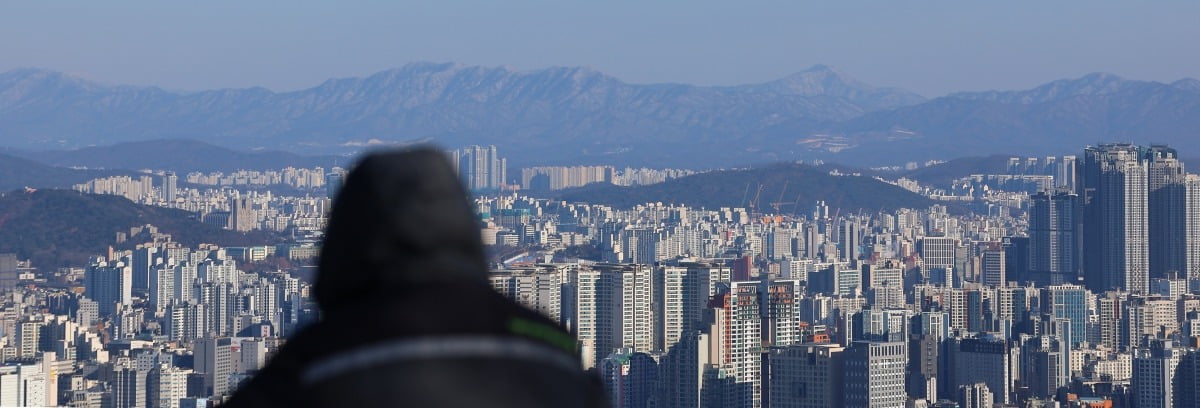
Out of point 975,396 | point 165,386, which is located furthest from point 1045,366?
point 165,386

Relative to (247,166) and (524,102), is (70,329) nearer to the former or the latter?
(247,166)

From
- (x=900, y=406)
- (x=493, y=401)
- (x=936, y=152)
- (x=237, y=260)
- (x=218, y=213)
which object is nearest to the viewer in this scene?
(x=493, y=401)

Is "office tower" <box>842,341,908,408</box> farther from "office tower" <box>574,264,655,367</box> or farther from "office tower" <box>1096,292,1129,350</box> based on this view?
"office tower" <box>1096,292,1129,350</box>

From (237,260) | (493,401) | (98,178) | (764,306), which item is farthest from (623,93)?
(493,401)

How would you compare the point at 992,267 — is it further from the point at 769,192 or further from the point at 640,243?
the point at 769,192

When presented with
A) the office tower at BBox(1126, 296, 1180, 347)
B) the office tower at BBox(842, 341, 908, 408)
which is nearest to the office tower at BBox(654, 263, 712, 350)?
the office tower at BBox(842, 341, 908, 408)

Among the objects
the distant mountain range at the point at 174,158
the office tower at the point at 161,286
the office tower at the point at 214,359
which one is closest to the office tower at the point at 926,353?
the office tower at the point at 214,359

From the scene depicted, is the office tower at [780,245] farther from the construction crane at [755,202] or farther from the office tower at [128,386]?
the office tower at [128,386]
